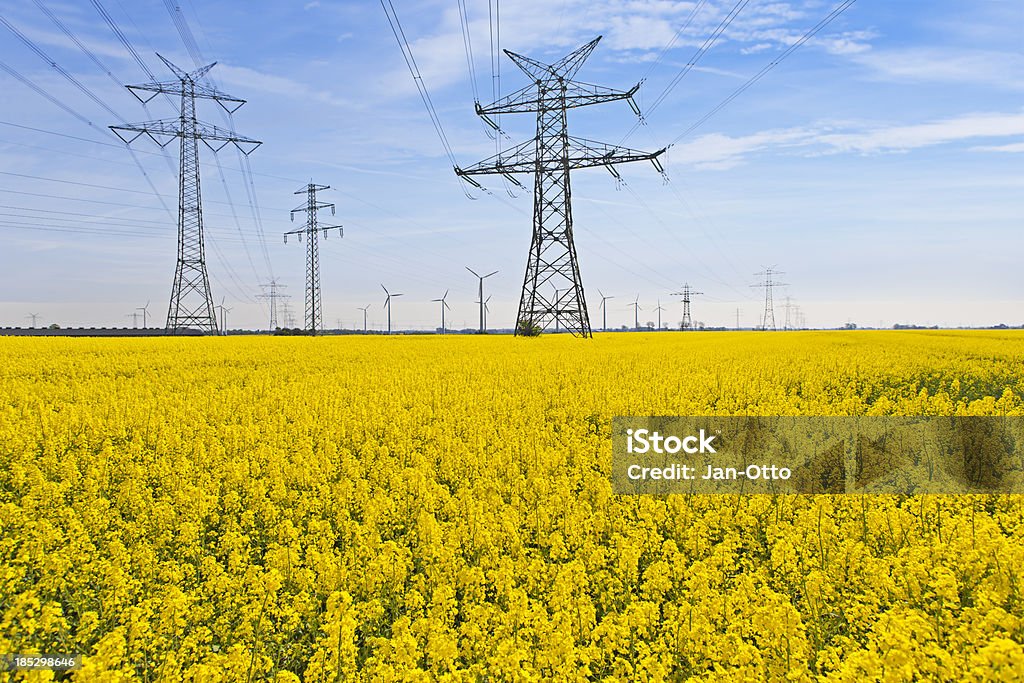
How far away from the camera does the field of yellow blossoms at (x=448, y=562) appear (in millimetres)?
4039

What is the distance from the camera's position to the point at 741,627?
4.25m

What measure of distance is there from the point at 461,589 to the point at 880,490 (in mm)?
5520

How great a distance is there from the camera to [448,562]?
537 cm

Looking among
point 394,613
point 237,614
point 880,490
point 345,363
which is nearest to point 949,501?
point 880,490

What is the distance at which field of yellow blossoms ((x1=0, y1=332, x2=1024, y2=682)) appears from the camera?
4.04 meters

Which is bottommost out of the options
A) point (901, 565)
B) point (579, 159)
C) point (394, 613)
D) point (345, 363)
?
point (394, 613)

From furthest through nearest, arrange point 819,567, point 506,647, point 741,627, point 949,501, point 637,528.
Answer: point 949,501 < point 637,528 < point 819,567 < point 741,627 < point 506,647

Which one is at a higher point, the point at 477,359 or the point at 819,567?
the point at 477,359

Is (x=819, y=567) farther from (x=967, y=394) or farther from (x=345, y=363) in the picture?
(x=345, y=363)

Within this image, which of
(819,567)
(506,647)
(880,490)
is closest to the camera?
(506,647)

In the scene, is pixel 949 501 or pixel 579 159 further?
pixel 579 159

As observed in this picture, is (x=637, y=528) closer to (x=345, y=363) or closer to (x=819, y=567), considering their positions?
(x=819, y=567)

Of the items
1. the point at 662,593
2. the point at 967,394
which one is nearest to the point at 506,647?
the point at 662,593

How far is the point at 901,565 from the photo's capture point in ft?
16.5
